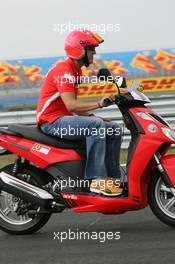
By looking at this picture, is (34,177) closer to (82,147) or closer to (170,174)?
(82,147)

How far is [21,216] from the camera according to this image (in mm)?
5980

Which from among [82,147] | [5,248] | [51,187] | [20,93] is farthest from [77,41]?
[20,93]

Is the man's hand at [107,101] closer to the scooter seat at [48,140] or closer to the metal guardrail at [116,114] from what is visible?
the scooter seat at [48,140]

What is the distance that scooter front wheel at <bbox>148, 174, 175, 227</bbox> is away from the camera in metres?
5.63

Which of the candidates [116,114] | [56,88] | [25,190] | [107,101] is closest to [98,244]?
[25,190]

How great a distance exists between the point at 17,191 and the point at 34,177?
20 centimetres

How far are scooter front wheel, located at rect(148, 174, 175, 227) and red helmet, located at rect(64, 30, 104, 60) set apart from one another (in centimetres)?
128

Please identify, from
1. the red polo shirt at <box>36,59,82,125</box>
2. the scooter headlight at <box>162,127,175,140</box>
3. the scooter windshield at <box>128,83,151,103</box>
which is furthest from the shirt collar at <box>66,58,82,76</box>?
the scooter headlight at <box>162,127,175,140</box>

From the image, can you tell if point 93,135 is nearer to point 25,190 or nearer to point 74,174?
point 74,174

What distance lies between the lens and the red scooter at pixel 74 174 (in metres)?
5.63

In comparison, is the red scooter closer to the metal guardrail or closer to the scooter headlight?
the scooter headlight

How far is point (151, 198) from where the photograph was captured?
5.68m

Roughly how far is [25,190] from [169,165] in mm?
1295

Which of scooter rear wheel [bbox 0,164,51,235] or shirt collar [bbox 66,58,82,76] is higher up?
shirt collar [bbox 66,58,82,76]
